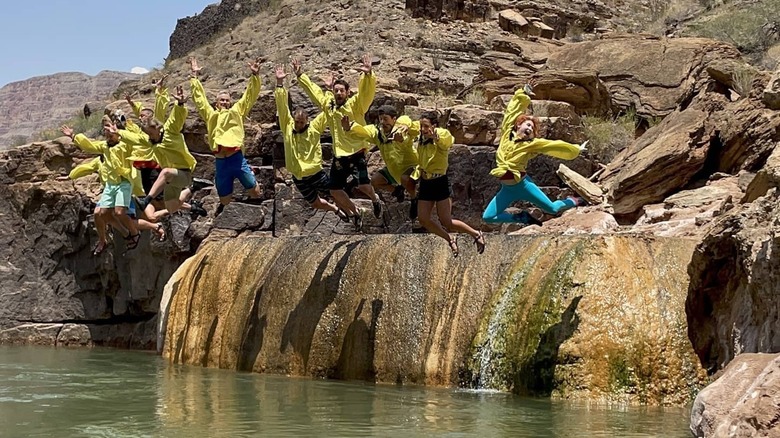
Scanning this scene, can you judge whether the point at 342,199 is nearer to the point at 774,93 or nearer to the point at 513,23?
the point at 774,93

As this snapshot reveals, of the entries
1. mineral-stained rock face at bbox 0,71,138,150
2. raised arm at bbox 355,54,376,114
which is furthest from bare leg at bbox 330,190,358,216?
mineral-stained rock face at bbox 0,71,138,150

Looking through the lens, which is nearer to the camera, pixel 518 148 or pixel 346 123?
pixel 518 148

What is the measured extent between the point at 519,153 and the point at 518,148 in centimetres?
5

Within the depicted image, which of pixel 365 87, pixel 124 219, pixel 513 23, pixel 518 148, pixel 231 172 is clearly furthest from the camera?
pixel 513 23

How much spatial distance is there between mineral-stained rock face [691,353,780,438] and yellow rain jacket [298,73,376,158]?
580cm

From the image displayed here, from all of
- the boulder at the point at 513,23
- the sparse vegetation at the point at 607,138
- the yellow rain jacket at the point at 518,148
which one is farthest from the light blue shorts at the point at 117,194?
the boulder at the point at 513,23

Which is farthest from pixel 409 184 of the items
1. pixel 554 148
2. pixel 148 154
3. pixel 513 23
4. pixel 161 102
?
pixel 513 23

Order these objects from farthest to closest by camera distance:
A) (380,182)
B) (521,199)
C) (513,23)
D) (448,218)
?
(513,23) < (380,182) < (448,218) < (521,199)

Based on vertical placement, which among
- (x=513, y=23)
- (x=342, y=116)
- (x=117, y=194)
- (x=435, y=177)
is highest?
(x=513, y=23)

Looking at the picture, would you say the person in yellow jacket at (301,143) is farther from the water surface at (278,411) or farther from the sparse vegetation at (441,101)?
the sparse vegetation at (441,101)

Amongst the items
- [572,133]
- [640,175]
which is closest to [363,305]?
[640,175]

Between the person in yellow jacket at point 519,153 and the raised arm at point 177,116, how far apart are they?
4112mm

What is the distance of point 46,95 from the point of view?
74500 millimetres

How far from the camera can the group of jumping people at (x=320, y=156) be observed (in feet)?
35.0
